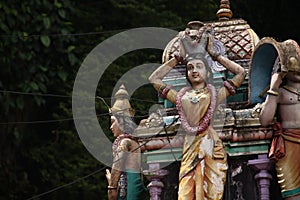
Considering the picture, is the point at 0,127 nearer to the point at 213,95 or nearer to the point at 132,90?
the point at 132,90

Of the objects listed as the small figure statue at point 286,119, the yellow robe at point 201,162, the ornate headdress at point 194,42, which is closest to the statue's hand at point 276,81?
the small figure statue at point 286,119

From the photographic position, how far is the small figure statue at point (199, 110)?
891 cm

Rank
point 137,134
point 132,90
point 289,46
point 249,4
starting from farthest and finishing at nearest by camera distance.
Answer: point 249,4, point 132,90, point 137,134, point 289,46

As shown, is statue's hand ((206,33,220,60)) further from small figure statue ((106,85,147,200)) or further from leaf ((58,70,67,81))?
leaf ((58,70,67,81))

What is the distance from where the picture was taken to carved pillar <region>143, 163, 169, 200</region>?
9.30 meters

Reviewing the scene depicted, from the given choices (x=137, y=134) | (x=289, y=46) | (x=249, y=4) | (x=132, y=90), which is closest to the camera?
(x=289, y=46)

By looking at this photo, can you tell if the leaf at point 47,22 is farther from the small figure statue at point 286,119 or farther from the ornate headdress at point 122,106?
the small figure statue at point 286,119

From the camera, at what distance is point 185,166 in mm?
9016

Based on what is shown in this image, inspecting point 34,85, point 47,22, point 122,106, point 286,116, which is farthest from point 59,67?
point 286,116

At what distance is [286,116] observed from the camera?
9.05m

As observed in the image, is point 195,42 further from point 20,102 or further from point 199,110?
point 20,102

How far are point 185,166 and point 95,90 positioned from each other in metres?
6.44

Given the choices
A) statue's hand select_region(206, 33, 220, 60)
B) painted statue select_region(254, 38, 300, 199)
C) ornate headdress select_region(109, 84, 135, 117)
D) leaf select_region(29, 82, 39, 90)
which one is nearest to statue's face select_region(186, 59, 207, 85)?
statue's hand select_region(206, 33, 220, 60)

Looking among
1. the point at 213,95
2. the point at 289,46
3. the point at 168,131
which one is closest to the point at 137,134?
the point at 168,131
